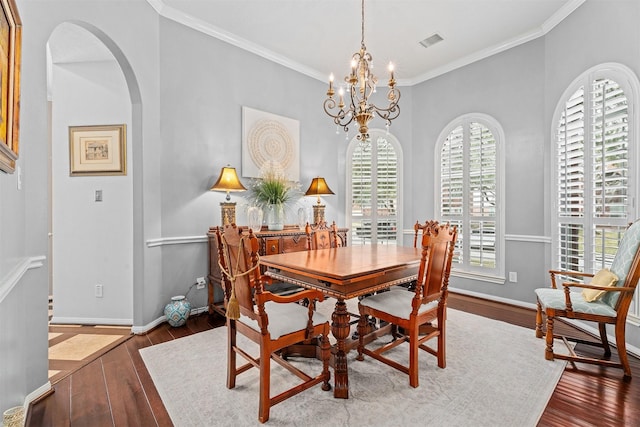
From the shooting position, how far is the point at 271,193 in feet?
12.6

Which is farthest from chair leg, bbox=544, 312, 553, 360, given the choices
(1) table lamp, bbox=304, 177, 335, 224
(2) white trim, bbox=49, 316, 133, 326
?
(2) white trim, bbox=49, 316, 133, 326

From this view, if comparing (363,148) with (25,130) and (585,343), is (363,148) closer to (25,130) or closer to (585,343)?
(585,343)

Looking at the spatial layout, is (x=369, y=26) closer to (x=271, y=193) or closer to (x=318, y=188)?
(x=318, y=188)

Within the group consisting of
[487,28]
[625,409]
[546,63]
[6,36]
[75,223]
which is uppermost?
[487,28]

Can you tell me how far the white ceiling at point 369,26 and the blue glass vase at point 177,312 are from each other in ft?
8.97

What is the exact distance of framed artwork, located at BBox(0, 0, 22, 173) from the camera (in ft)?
4.20

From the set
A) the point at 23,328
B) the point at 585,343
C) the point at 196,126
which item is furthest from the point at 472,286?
the point at 23,328

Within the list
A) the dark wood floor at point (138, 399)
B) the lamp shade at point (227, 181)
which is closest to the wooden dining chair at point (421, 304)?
the dark wood floor at point (138, 399)

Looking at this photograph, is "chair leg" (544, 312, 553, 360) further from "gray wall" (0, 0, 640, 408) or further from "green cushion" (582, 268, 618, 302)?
"gray wall" (0, 0, 640, 408)

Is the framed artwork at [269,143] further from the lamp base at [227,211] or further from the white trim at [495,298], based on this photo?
the white trim at [495,298]

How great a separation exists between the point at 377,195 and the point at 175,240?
3.14 meters

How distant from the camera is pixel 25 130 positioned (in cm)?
185

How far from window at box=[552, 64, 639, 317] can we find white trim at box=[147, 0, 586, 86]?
2.70 ft

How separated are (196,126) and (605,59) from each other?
13.8 feet
